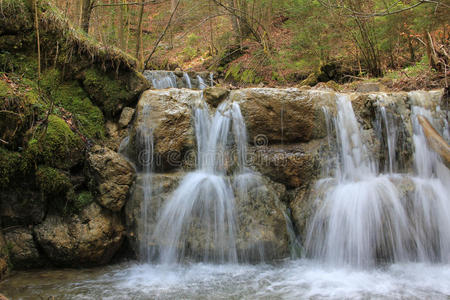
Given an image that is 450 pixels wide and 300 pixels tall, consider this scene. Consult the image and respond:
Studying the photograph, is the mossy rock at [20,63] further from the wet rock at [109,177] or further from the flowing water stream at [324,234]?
the flowing water stream at [324,234]

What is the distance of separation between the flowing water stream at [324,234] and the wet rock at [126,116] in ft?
1.69

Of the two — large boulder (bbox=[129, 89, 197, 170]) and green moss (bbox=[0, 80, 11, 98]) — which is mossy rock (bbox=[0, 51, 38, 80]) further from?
large boulder (bbox=[129, 89, 197, 170])

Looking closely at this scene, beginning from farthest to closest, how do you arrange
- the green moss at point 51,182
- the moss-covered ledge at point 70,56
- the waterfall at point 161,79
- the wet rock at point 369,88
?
1. the waterfall at point 161,79
2. the wet rock at point 369,88
3. the moss-covered ledge at point 70,56
4. the green moss at point 51,182

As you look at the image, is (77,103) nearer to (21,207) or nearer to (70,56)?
(70,56)

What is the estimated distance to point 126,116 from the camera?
17.2 feet

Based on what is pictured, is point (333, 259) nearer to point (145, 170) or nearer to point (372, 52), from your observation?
point (145, 170)

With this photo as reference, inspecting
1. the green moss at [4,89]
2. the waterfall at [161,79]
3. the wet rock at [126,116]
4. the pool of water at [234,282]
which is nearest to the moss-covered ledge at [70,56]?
the wet rock at [126,116]

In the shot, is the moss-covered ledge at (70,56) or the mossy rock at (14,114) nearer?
the mossy rock at (14,114)

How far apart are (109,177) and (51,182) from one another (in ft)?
2.39

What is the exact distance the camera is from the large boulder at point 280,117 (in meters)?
4.88

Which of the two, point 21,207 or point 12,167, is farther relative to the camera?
point 21,207

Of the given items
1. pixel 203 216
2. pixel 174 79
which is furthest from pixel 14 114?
pixel 174 79

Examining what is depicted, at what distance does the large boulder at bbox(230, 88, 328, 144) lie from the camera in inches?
192

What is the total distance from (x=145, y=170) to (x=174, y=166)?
467 millimetres
